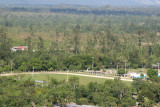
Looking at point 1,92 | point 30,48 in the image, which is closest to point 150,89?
point 1,92

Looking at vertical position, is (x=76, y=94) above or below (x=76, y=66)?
above

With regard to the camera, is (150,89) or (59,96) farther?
(150,89)

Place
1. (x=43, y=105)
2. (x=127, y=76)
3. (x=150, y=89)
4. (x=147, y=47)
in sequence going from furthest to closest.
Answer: (x=147, y=47), (x=127, y=76), (x=150, y=89), (x=43, y=105)

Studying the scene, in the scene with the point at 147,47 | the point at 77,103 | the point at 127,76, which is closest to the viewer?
the point at 77,103

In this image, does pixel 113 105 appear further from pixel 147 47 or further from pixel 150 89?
pixel 147 47

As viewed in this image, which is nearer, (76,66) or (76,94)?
(76,94)

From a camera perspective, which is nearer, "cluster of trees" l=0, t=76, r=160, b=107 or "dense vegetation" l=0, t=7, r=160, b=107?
"cluster of trees" l=0, t=76, r=160, b=107

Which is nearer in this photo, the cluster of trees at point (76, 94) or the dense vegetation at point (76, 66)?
the cluster of trees at point (76, 94)
